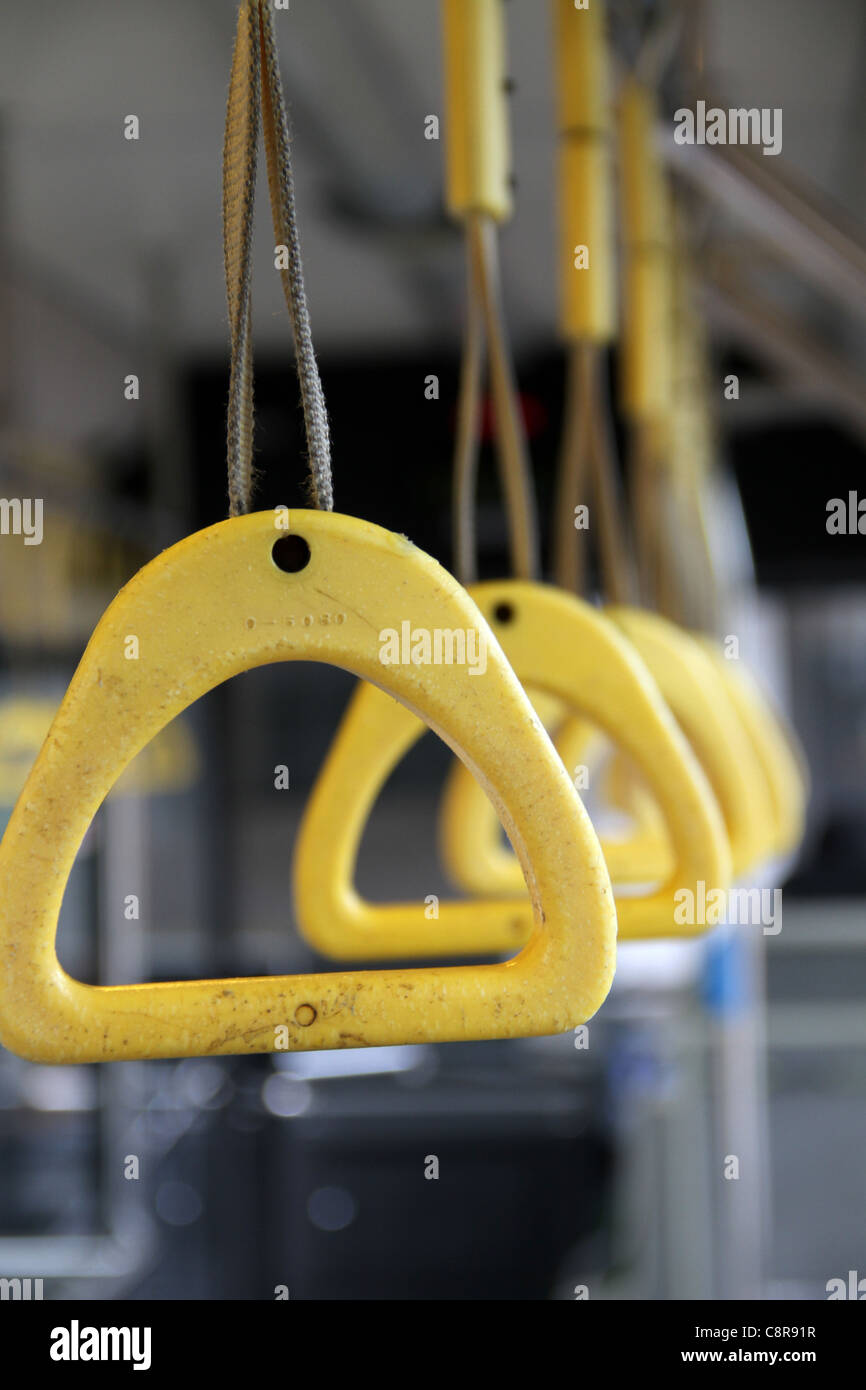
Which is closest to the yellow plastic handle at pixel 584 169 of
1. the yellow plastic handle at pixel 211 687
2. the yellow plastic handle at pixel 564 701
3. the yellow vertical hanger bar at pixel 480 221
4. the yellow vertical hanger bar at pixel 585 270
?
the yellow vertical hanger bar at pixel 585 270

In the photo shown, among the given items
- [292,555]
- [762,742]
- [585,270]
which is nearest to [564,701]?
[292,555]

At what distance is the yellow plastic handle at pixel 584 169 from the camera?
0.70 m

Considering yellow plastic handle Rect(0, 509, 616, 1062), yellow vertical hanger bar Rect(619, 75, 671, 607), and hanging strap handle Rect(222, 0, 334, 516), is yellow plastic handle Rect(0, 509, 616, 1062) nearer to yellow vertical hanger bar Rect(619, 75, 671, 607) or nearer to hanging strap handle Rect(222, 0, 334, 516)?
hanging strap handle Rect(222, 0, 334, 516)

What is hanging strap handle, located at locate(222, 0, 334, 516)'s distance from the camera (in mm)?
334

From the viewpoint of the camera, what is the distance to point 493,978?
0.34m

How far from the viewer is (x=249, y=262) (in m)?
0.33

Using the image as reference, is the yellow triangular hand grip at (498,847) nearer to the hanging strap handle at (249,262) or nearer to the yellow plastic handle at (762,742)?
the yellow plastic handle at (762,742)

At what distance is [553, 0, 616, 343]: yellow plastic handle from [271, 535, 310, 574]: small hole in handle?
0.40 m

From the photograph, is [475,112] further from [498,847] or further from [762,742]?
[762,742]

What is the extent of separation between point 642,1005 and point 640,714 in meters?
2.67

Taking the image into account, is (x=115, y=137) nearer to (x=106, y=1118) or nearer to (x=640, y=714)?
(x=106, y=1118)

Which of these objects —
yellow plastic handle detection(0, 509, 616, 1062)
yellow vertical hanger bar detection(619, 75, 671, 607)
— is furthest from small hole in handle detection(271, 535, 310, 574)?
yellow vertical hanger bar detection(619, 75, 671, 607)
